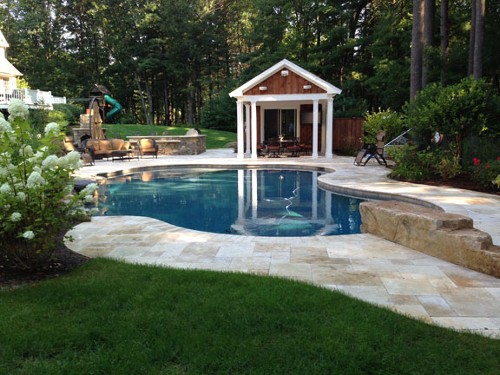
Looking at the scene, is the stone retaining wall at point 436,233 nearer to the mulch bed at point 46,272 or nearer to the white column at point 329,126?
the mulch bed at point 46,272

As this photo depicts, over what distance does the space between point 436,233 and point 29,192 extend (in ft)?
13.7

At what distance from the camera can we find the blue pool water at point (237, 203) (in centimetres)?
728

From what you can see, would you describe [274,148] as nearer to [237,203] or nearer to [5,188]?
[237,203]

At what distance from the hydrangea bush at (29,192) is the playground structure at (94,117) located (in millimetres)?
14020

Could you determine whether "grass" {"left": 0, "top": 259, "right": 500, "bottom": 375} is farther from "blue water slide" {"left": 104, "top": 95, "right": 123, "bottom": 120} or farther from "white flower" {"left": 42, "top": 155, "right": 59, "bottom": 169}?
"blue water slide" {"left": 104, "top": 95, "right": 123, "bottom": 120}

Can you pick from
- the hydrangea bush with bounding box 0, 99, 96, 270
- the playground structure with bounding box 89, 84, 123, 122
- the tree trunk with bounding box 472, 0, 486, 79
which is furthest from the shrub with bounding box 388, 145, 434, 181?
the playground structure with bounding box 89, 84, 123, 122

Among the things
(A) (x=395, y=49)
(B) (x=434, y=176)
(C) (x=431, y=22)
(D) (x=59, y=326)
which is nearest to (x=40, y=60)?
(A) (x=395, y=49)

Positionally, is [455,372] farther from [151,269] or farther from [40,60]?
[40,60]

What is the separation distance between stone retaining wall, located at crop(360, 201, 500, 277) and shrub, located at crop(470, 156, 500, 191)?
420 cm

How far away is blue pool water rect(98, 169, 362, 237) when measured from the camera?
7281 mm

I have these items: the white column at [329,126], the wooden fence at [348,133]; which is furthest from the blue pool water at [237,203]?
the wooden fence at [348,133]

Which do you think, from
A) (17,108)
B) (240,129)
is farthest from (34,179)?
(240,129)

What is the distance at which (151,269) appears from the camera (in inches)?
154

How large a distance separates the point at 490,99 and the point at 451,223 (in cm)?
634
